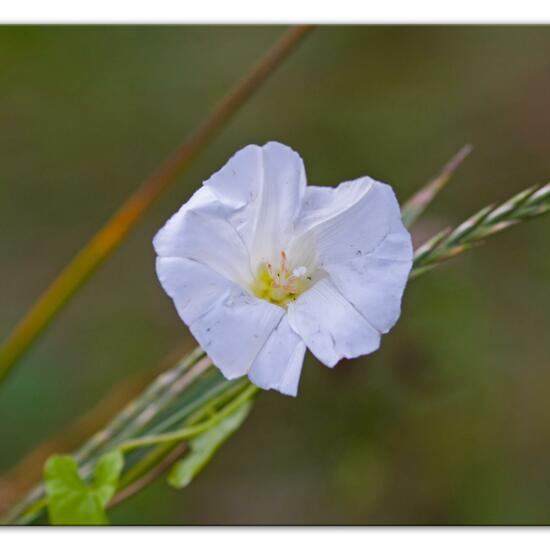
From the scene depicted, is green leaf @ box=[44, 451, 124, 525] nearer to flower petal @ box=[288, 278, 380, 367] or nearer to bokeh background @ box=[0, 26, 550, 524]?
flower petal @ box=[288, 278, 380, 367]

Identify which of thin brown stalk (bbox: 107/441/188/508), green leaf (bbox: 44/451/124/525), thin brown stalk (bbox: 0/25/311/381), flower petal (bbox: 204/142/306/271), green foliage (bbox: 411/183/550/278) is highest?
thin brown stalk (bbox: 0/25/311/381)

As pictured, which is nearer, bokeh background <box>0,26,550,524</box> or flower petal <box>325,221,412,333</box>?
flower petal <box>325,221,412,333</box>

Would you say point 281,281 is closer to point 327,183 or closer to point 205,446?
point 205,446

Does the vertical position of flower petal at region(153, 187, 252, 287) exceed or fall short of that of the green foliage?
it exceeds it

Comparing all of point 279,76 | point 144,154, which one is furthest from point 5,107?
point 279,76

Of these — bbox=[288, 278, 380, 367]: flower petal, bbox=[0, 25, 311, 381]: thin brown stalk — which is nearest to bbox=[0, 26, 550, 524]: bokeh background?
bbox=[0, 25, 311, 381]: thin brown stalk

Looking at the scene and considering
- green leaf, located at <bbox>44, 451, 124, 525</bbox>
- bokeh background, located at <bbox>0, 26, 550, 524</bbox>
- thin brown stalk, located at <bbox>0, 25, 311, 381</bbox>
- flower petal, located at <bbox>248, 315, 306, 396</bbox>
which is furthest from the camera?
bokeh background, located at <bbox>0, 26, 550, 524</bbox>
